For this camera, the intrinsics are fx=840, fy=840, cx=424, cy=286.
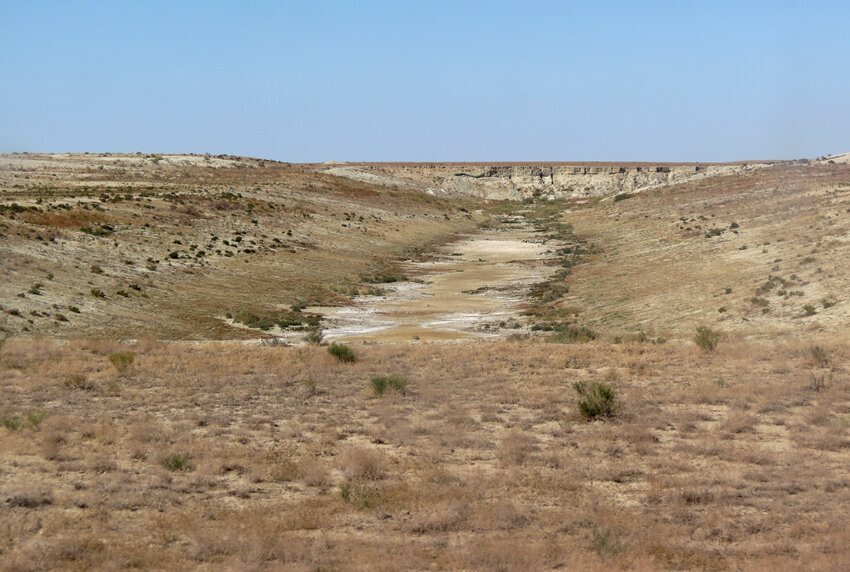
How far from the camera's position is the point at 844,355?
22.9 m

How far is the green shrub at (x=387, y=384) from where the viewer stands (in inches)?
814

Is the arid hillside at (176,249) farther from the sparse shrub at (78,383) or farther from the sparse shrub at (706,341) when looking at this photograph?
the sparse shrub at (706,341)

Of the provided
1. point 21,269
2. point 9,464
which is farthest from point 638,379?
point 21,269

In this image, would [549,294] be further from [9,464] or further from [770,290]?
[9,464]

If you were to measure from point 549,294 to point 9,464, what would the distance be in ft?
127

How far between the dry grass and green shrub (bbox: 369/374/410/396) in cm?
67

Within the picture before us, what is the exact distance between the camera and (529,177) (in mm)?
163625

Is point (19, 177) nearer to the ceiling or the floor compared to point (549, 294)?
nearer to the ceiling

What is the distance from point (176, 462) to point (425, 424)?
216 inches

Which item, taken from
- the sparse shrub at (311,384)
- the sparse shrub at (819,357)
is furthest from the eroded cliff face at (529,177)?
the sparse shrub at (819,357)

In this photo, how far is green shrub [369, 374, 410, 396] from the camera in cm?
2069

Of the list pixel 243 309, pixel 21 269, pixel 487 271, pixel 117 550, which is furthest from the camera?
pixel 487 271

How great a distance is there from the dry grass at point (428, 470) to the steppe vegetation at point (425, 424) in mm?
58

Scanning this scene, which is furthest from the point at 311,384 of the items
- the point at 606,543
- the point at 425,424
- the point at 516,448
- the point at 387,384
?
the point at 606,543
